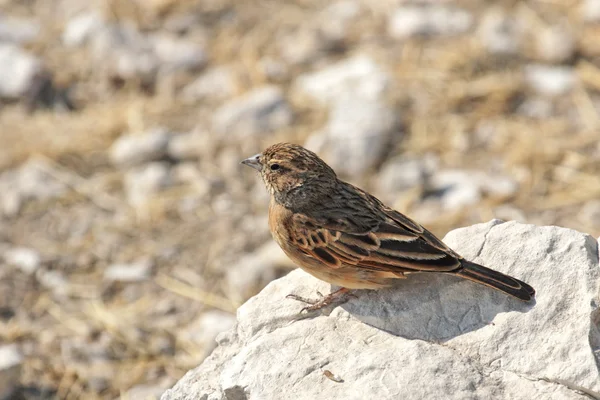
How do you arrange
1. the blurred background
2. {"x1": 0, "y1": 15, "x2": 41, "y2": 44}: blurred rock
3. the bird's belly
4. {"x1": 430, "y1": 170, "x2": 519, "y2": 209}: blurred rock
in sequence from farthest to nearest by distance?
{"x1": 0, "y1": 15, "x2": 41, "y2": 44}: blurred rock, {"x1": 430, "y1": 170, "x2": 519, "y2": 209}: blurred rock, the blurred background, the bird's belly

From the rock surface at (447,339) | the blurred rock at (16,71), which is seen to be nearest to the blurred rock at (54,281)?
the rock surface at (447,339)

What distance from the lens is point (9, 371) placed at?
23.4 feet

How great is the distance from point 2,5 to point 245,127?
542 cm

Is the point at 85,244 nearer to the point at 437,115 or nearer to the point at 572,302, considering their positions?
the point at 437,115

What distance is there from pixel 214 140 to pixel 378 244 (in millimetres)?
5216

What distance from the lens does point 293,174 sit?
229 inches

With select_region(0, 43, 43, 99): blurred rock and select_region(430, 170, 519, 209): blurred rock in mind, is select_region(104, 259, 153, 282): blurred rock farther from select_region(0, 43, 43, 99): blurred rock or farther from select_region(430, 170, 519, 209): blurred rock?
select_region(0, 43, 43, 99): blurred rock

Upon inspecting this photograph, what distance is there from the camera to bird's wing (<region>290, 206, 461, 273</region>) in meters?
5.02

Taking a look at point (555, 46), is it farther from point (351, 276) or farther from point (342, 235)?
point (351, 276)

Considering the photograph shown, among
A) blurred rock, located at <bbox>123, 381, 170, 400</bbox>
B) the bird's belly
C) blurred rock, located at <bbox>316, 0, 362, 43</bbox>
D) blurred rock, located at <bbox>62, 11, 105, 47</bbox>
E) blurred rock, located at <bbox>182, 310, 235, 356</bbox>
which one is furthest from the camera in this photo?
blurred rock, located at <bbox>62, 11, 105, 47</bbox>

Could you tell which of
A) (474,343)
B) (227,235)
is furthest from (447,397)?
(227,235)

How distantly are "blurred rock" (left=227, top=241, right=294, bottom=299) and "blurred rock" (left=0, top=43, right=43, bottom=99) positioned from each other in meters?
4.58

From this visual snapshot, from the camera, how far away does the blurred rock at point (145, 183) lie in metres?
9.70

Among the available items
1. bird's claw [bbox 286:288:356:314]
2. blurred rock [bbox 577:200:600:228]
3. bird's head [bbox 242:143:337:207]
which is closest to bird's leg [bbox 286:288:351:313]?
bird's claw [bbox 286:288:356:314]
